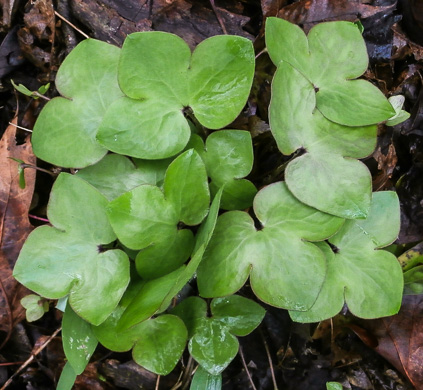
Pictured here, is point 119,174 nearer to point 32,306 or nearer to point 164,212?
point 164,212

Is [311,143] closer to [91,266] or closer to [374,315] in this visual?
[374,315]

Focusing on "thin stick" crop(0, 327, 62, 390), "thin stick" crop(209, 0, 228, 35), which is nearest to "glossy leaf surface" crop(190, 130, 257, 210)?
"thin stick" crop(209, 0, 228, 35)

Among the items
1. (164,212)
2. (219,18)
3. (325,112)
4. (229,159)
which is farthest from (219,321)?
(219,18)

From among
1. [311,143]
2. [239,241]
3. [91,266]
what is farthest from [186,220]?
[311,143]

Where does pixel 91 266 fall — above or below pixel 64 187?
below

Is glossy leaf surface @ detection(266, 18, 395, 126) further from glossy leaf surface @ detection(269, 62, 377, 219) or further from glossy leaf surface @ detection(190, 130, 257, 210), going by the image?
glossy leaf surface @ detection(190, 130, 257, 210)


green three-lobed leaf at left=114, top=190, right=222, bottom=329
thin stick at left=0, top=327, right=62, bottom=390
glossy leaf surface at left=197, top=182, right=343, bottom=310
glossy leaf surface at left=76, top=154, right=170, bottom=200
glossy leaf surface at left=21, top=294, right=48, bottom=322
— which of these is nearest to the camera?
green three-lobed leaf at left=114, top=190, right=222, bottom=329

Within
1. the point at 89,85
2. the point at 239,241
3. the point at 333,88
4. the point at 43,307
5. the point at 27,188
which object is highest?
the point at 89,85
